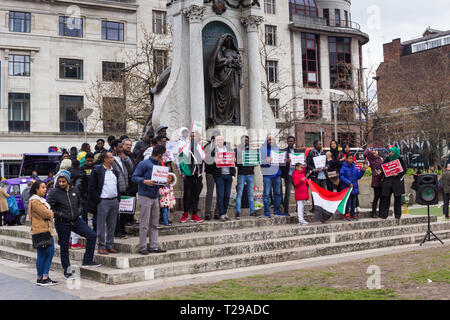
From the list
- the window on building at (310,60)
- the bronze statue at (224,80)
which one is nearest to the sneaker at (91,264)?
the bronze statue at (224,80)

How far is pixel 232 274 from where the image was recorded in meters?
9.52

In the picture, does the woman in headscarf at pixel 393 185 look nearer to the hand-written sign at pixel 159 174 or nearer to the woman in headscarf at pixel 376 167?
the woman in headscarf at pixel 376 167

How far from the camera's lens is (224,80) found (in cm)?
1502

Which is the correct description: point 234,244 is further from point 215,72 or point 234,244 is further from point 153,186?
point 215,72

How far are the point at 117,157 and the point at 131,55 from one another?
130 feet

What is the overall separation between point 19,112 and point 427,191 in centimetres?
4024

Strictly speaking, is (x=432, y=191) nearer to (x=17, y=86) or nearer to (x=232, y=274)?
(x=232, y=274)

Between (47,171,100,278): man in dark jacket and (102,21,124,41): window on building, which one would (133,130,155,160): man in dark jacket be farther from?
(102,21,124,41): window on building

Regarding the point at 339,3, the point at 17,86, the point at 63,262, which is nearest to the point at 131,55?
the point at 17,86

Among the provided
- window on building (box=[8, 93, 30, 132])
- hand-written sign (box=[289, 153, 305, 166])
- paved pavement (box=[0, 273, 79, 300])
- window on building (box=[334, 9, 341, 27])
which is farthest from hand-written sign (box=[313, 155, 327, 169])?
window on building (box=[334, 9, 341, 27])

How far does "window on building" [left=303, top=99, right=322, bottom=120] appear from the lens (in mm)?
53388

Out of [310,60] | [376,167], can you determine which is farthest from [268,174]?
[310,60]

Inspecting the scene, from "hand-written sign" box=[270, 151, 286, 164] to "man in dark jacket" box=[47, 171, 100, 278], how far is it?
548cm

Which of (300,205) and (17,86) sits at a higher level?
(17,86)
